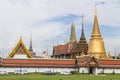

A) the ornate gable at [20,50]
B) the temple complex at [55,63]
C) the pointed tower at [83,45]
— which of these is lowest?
the temple complex at [55,63]

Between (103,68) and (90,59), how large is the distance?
3.44 metres

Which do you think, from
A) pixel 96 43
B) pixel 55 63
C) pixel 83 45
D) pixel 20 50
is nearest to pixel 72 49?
pixel 83 45

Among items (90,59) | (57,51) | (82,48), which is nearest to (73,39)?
(57,51)

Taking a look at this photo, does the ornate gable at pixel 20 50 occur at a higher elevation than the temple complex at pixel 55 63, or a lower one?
higher

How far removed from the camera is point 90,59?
74.1m

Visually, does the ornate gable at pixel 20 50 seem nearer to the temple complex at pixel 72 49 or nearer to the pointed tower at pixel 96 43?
the pointed tower at pixel 96 43

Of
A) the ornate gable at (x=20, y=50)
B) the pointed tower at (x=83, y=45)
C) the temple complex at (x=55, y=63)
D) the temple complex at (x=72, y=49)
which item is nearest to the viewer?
the temple complex at (x=55, y=63)

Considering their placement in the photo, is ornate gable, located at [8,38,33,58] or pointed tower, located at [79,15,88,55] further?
pointed tower, located at [79,15,88,55]

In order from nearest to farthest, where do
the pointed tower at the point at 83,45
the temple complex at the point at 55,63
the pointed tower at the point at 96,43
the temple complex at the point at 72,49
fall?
the temple complex at the point at 55,63
the pointed tower at the point at 96,43
the pointed tower at the point at 83,45
the temple complex at the point at 72,49

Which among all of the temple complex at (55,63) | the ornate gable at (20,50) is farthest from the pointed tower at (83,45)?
the ornate gable at (20,50)

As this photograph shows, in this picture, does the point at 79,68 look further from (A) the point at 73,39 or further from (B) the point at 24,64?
(A) the point at 73,39

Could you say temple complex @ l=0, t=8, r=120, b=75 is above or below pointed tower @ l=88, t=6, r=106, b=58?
below

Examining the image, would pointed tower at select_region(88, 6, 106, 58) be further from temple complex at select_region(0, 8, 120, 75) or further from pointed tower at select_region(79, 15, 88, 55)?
temple complex at select_region(0, 8, 120, 75)

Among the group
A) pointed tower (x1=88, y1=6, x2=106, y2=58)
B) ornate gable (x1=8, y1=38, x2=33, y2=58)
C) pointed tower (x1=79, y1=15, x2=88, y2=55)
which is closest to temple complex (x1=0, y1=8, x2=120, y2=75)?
ornate gable (x1=8, y1=38, x2=33, y2=58)
